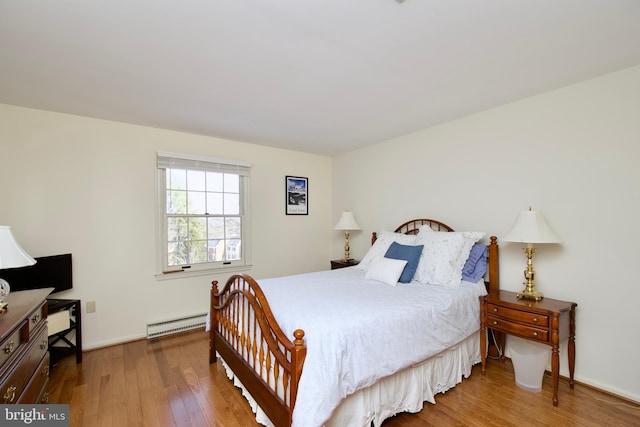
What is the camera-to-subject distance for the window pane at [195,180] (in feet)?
11.6

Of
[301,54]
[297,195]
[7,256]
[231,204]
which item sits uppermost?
[301,54]

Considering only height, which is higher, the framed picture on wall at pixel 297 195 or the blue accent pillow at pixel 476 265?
the framed picture on wall at pixel 297 195

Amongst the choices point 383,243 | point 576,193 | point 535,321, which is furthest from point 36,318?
point 576,193

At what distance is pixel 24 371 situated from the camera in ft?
4.67

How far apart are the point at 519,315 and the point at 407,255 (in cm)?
98

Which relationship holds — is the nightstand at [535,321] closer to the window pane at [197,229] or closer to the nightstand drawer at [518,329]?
the nightstand drawer at [518,329]

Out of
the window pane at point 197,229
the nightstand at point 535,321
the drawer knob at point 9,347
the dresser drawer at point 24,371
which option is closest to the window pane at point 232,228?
the window pane at point 197,229

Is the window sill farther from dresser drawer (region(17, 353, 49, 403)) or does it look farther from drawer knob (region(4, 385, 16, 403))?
drawer knob (region(4, 385, 16, 403))

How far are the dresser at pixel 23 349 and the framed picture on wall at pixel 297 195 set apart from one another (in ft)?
9.50

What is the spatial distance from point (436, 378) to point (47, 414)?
7.98ft

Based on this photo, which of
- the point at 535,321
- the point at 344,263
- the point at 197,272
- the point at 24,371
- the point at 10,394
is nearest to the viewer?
the point at 10,394

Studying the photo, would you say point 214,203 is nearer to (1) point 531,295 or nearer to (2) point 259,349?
(2) point 259,349

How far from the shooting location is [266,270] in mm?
4094

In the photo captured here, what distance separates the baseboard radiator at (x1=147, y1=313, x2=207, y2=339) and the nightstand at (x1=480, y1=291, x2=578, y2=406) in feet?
9.97
